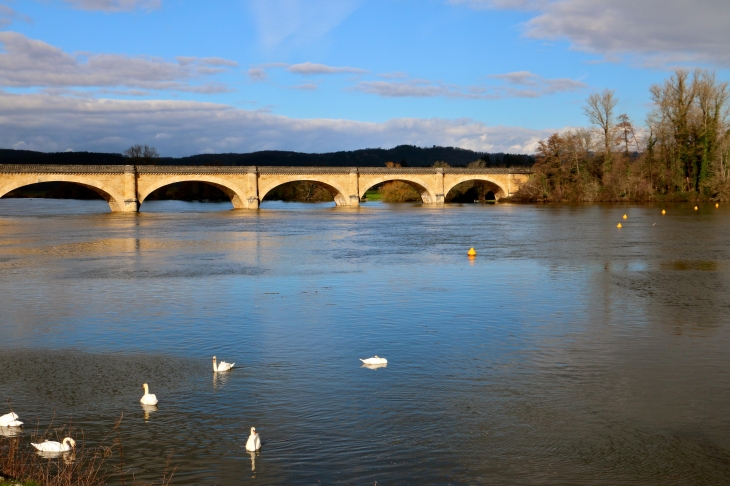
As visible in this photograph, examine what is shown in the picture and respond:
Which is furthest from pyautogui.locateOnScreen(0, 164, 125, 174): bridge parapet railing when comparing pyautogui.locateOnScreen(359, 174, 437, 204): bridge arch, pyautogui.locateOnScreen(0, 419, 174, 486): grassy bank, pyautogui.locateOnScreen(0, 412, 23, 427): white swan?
pyautogui.locateOnScreen(0, 419, 174, 486): grassy bank

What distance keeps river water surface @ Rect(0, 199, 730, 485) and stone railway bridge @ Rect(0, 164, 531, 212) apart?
40.0 metres

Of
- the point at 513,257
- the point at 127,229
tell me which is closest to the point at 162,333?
the point at 513,257

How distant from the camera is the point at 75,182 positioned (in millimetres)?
62188

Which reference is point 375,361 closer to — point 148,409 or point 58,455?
point 148,409

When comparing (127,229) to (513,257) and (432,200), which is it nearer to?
(513,257)

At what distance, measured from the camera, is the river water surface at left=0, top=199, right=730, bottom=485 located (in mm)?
7824

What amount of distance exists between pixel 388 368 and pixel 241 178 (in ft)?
205

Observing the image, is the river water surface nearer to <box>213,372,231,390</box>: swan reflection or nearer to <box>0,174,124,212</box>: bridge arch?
<box>213,372,231,390</box>: swan reflection

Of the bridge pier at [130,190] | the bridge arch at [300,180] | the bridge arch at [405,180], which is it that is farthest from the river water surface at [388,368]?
the bridge arch at [405,180]

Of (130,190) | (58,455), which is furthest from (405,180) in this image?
(58,455)

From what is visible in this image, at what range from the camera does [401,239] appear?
3519cm

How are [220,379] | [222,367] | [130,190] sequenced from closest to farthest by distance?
[220,379] < [222,367] < [130,190]

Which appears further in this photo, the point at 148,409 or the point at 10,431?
the point at 148,409

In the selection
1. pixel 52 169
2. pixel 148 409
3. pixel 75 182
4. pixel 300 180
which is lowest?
pixel 148 409
